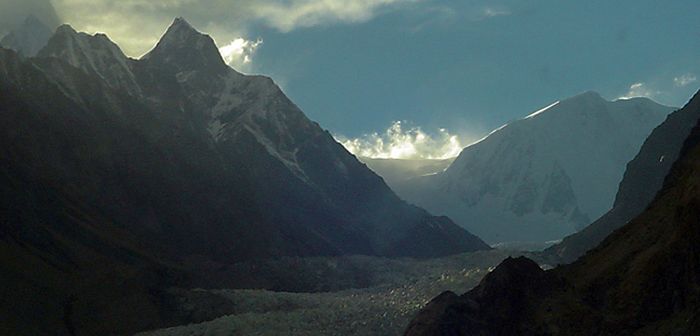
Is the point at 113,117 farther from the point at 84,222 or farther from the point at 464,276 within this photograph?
the point at 464,276

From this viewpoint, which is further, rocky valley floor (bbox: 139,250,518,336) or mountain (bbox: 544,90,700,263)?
mountain (bbox: 544,90,700,263)

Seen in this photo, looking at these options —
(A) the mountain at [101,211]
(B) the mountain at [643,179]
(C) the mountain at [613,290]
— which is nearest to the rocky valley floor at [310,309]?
(A) the mountain at [101,211]

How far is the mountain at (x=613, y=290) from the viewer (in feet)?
125

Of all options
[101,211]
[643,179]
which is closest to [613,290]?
[101,211]

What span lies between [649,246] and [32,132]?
4669 inches

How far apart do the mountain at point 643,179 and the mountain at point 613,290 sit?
113m

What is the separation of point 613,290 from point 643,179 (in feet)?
447

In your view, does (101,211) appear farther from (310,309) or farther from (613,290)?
(613,290)

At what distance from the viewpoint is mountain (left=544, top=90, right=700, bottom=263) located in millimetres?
160625

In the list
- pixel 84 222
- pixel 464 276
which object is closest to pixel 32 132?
pixel 84 222

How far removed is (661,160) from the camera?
538 feet

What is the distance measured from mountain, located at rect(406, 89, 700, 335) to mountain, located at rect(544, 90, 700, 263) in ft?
369

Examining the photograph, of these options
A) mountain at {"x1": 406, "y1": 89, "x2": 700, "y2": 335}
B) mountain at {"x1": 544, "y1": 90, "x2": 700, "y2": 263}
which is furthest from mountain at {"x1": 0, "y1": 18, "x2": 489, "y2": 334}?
mountain at {"x1": 544, "y1": 90, "x2": 700, "y2": 263}

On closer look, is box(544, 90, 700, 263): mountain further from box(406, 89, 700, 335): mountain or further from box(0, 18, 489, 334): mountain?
box(406, 89, 700, 335): mountain
